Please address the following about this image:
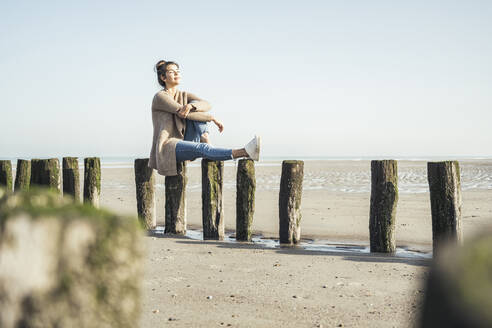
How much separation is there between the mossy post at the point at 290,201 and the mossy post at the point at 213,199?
84 centimetres

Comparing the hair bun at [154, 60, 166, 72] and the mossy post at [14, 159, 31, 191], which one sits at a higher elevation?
the hair bun at [154, 60, 166, 72]

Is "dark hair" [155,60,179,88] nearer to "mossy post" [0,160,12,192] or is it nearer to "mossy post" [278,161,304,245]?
"mossy post" [278,161,304,245]

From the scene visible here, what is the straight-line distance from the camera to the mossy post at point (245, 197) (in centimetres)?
627

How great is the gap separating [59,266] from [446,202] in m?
4.74

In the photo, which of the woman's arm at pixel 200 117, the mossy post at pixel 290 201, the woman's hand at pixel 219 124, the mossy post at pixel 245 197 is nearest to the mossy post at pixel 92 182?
the woman's arm at pixel 200 117

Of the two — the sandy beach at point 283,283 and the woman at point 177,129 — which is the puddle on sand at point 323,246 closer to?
the sandy beach at point 283,283

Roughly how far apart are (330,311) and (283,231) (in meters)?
2.66

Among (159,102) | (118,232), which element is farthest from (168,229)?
(118,232)

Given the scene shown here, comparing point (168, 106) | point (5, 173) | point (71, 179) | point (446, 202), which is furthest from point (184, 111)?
point (446, 202)

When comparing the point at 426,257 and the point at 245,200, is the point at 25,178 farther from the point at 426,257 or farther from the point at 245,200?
the point at 426,257

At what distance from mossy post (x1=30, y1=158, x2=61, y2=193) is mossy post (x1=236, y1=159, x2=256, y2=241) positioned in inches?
98.6

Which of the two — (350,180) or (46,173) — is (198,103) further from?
(350,180)

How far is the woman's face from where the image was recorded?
23.1 ft

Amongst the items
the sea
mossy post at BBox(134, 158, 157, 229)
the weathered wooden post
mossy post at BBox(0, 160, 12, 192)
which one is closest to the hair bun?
mossy post at BBox(134, 158, 157, 229)
